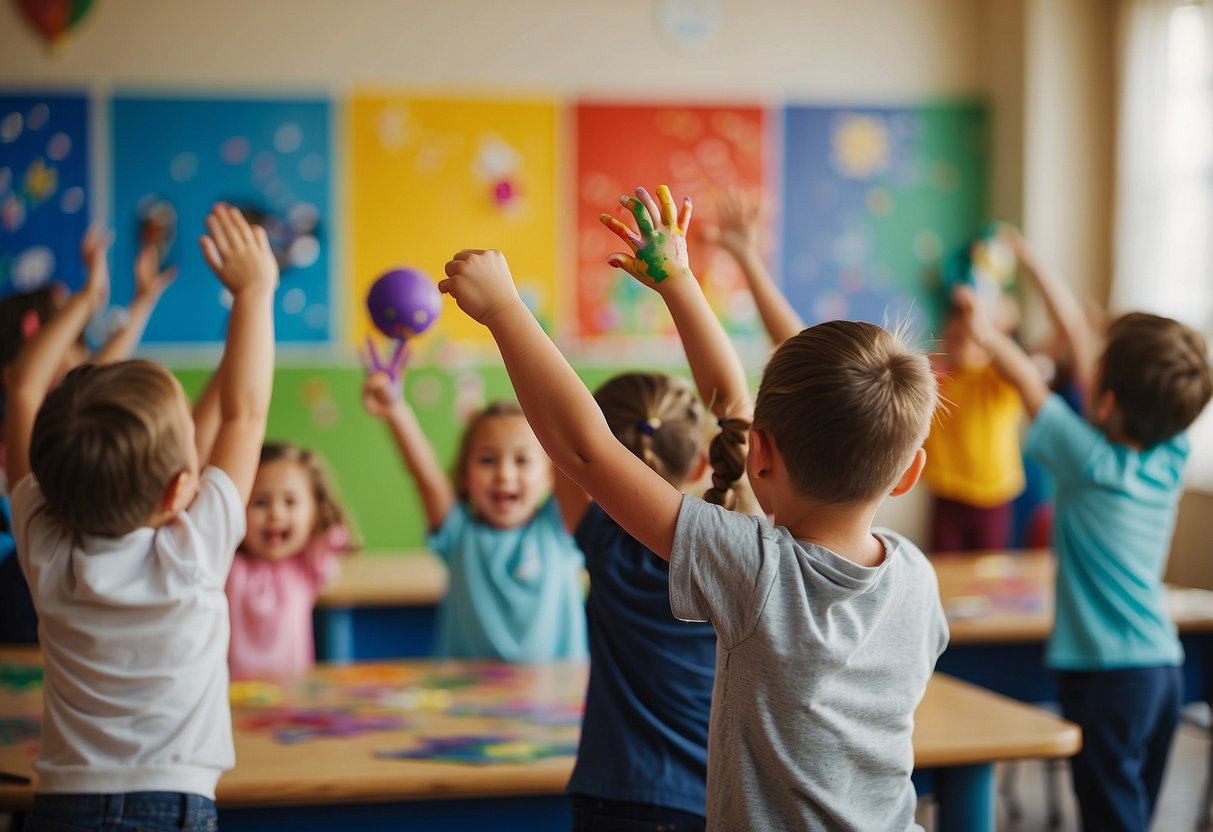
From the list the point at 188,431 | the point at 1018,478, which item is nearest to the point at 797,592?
the point at 188,431

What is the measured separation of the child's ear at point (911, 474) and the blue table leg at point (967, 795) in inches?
25.4

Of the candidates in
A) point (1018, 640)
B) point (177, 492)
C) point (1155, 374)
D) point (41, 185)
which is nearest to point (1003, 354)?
point (1155, 374)

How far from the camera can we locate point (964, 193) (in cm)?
581

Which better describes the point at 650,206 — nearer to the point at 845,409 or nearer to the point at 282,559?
the point at 845,409

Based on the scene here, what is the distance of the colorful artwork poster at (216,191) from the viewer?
16.8ft

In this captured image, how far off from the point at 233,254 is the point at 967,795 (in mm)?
1260

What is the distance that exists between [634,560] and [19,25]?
176 inches

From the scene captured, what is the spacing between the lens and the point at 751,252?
201 centimetres

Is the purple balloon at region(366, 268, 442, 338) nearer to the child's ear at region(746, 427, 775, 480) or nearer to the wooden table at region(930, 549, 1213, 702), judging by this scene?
the child's ear at region(746, 427, 775, 480)

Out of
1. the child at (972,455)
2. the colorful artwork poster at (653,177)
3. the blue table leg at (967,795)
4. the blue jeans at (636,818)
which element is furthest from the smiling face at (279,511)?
the colorful artwork poster at (653,177)

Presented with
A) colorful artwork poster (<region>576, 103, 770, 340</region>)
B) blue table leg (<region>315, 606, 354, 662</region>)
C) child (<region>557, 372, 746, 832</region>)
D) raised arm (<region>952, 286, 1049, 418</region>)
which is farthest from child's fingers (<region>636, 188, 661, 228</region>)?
colorful artwork poster (<region>576, 103, 770, 340</region>)

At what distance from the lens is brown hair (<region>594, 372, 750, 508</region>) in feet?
5.57

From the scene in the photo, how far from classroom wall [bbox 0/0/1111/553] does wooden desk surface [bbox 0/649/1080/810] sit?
3217mm

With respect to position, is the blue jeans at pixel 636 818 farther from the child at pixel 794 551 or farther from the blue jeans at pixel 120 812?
the blue jeans at pixel 120 812
